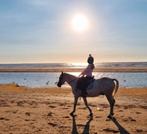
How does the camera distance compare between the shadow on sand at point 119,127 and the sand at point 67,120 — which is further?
the sand at point 67,120

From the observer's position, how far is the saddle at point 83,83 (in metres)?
18.7

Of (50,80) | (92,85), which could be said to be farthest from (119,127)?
(50,80)

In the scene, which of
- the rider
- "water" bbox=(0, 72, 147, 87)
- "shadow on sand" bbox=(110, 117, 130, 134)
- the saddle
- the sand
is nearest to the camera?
"shadow on sand" bbox=(110, 117, 130, 134)

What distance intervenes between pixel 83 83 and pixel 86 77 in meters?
0.36

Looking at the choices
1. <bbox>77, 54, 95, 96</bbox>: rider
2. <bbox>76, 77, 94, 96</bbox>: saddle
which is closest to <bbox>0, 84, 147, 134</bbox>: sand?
<bbox>76, 77, 94, 96</bbox>: saddle

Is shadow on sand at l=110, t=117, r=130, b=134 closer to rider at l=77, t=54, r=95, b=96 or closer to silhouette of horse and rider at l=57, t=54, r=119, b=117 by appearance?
silhouette of horse and rider at l=57, t=54, r=119, b=117

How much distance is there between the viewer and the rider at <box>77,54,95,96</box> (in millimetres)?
18469

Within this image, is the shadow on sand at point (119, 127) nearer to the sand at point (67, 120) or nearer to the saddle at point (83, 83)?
the sand at point (67, 120)

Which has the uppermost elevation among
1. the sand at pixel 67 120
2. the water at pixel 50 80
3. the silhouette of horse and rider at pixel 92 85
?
the silhouette of horse and rider at pixel 92 85

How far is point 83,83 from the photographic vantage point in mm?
18828

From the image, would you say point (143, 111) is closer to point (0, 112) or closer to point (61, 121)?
point (61, 121)

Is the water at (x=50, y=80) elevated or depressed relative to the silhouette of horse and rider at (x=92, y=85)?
depressed

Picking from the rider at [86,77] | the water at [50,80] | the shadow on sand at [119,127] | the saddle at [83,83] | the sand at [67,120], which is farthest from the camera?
the water at [50,80]

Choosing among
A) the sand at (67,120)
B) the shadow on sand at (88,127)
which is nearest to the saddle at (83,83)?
the sand at (67,120)
